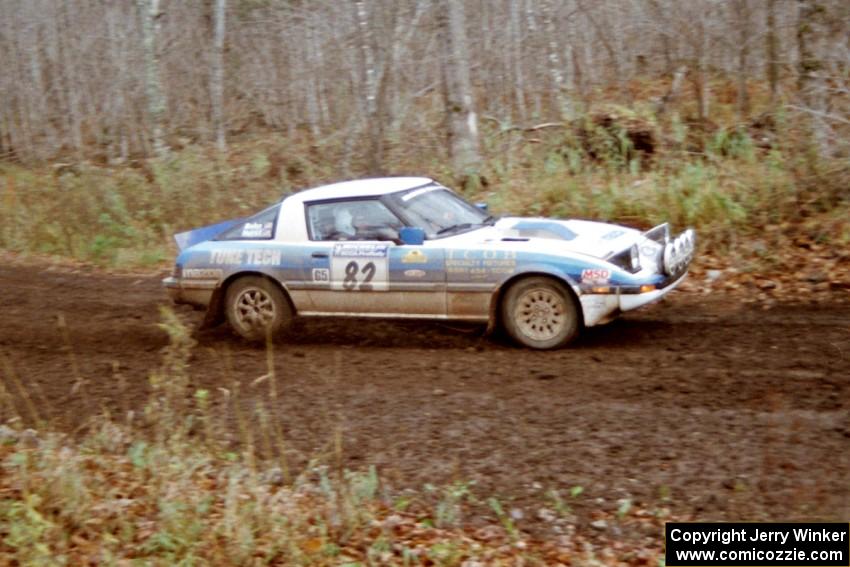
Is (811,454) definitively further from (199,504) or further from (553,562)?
(199,504)

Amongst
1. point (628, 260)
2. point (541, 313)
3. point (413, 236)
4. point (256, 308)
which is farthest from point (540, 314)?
point (256, 308)

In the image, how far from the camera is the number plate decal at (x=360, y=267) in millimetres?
8688

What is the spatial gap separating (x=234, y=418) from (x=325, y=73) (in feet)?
43.2

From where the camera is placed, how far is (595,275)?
316 inches

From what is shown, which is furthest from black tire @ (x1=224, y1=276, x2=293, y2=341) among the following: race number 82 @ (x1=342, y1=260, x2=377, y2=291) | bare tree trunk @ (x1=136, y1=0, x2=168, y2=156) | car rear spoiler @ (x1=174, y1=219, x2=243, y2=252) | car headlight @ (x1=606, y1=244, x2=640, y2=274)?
bare tree trunk @ (x1=136, y1=0, x2=168, y2=156)

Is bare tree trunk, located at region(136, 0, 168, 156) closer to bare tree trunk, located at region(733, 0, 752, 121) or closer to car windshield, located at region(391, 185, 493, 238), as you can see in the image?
car windshield, located at region(391, 185, 493, 238)

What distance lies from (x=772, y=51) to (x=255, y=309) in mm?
9145

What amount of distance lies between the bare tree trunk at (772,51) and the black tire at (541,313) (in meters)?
7.22

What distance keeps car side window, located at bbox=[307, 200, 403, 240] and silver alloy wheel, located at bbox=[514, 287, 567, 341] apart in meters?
1.30

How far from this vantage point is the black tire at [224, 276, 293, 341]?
9164 millimetres

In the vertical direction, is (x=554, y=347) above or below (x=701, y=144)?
below

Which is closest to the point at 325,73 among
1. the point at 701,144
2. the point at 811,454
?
the point at 701,144

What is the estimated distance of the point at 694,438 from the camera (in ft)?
20.1

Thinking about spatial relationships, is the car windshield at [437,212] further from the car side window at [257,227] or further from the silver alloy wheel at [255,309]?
the silver alloy wheel at [255,309]
